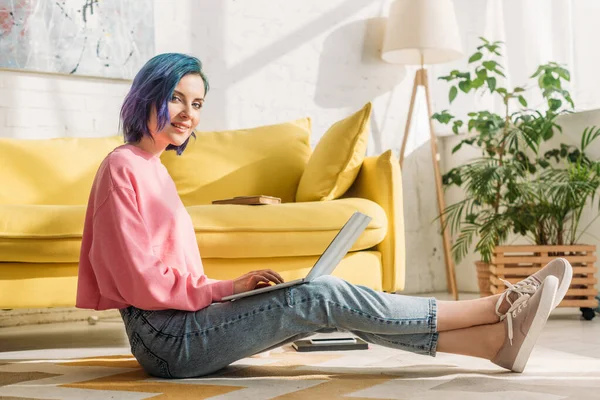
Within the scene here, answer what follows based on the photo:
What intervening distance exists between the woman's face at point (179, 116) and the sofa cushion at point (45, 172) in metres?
1.42

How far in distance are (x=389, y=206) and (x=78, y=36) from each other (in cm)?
172

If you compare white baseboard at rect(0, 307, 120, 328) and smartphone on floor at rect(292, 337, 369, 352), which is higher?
smartphone on floor at rect(292, 337, 369, 352)

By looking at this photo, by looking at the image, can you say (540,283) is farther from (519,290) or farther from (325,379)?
(325,379)

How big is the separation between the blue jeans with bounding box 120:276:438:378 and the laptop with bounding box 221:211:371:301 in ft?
0.07

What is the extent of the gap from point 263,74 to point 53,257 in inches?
78.3

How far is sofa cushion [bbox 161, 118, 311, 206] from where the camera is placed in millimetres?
3145

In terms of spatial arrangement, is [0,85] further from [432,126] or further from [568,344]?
[568,344]

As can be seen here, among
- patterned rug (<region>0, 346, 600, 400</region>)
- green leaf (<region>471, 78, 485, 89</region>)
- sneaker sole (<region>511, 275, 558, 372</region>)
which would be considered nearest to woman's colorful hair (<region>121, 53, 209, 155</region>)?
patterned rug (<region>0, 346, 600, 400</region>)

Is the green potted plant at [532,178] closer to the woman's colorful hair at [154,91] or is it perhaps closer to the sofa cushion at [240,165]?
the sofa cushion at [240,165]

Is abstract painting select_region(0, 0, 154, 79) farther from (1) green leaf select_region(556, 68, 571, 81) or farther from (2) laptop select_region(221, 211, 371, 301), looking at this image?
(2) laptop select_region(221, 211, 371, 301)

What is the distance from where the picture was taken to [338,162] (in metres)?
2.90

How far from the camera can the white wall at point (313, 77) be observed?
11.6 ft

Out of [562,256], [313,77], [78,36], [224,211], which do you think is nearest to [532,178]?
[562,256]

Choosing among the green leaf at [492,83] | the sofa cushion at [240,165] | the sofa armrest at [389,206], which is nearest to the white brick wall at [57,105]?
the sofa cushion at [240,165]
